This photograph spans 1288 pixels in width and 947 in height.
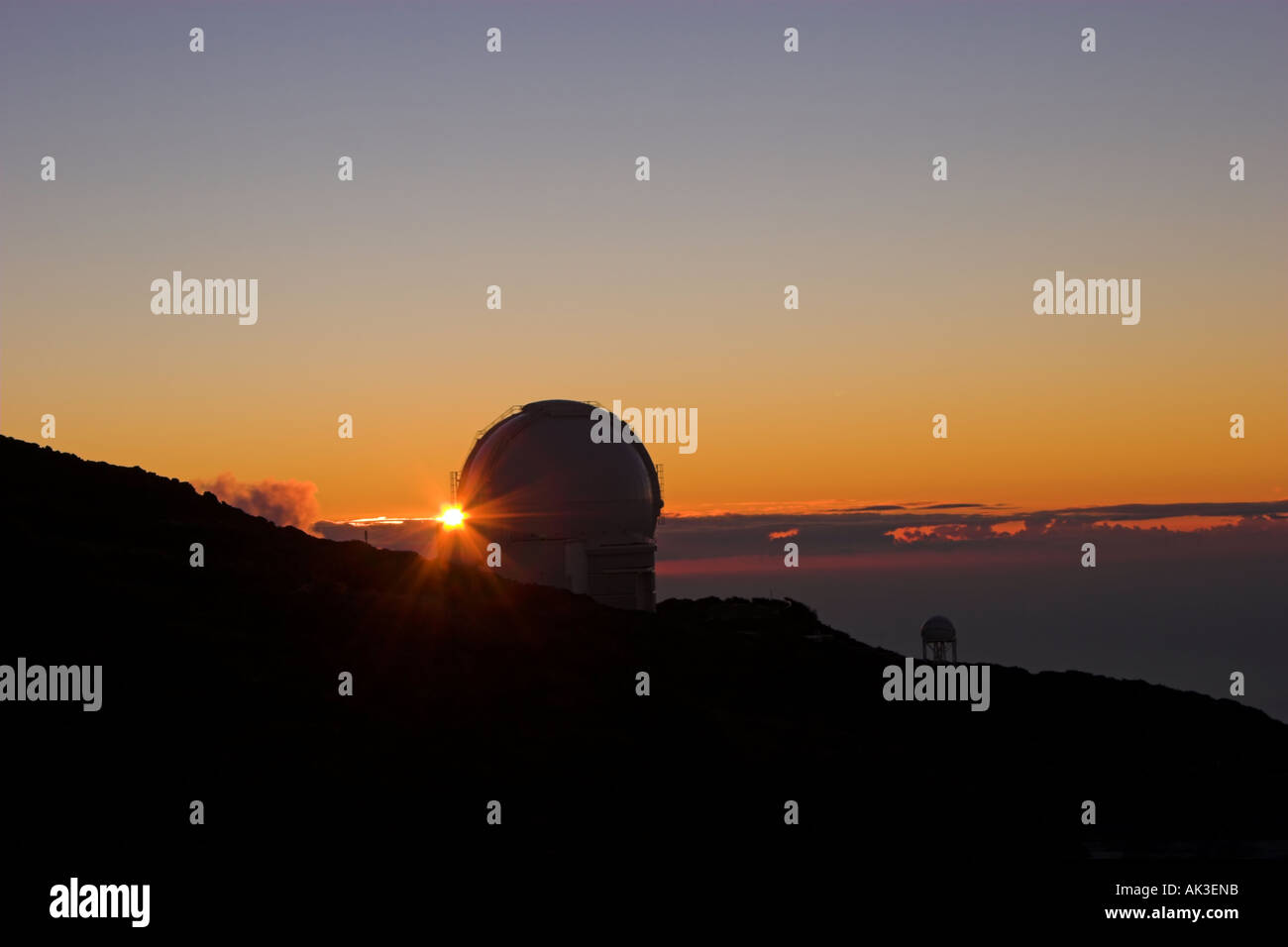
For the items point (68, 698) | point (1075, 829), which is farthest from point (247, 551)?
point (1075, 829)

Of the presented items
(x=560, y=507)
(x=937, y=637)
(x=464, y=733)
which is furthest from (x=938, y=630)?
(x=464, y=733)

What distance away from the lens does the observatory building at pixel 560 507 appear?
43.3 meters

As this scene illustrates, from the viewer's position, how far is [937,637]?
45875 millimetres

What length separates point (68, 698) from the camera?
24.3 m

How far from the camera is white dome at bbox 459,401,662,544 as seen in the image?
43.5 metres

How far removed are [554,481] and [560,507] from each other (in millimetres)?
823

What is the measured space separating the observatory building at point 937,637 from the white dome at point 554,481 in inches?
390

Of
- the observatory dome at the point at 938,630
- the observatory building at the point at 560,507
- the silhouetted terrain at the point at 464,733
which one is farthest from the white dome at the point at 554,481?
the observatory dome at the point at 938,630

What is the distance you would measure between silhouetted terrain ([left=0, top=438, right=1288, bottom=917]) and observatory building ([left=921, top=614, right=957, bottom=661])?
7.19 metres
